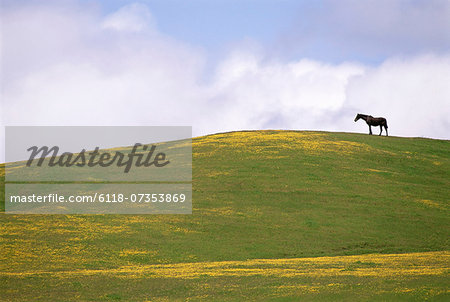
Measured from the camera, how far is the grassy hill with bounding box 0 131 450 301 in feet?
105

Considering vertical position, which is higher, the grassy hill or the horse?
the horse

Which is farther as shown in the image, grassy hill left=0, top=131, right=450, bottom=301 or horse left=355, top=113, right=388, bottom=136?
horse left=355, top=113, right=388, bottom=136

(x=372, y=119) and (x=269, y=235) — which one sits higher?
(x=372, y=119)

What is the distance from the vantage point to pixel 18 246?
153ft

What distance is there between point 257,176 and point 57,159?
3285cm

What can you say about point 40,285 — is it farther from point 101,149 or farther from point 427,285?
point 101,149

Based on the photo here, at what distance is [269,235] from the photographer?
51.7 meters

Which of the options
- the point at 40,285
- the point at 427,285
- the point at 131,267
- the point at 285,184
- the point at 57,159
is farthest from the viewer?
the point at 57,159

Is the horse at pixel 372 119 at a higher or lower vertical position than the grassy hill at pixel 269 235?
higher

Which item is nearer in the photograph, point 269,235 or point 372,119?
point 269,235

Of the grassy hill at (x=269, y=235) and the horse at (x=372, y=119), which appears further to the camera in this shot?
the horse at (x=372, y=119)

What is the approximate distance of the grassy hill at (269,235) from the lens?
3191cm

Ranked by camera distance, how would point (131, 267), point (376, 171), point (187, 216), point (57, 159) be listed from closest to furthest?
point (131, 267) → point (187, 216) → point (376, 171) → point (57, 159)

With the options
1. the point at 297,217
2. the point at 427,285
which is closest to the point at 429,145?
the point at 297,217
